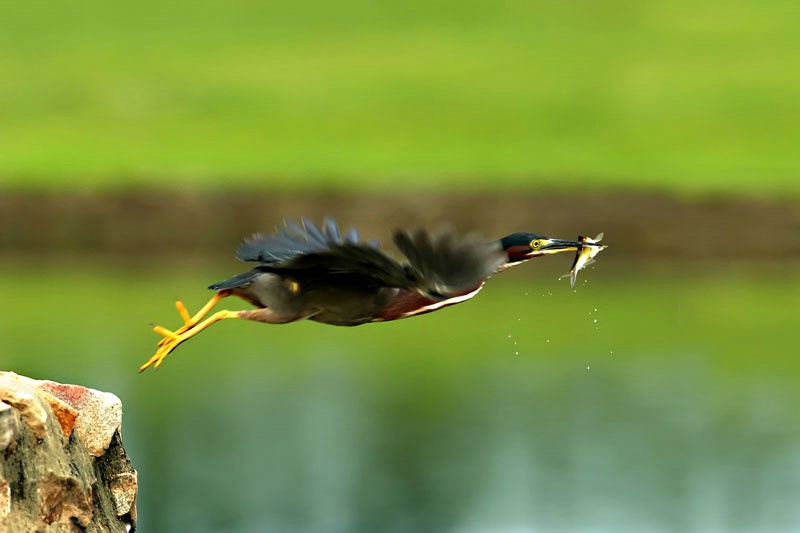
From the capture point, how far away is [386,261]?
4.78m

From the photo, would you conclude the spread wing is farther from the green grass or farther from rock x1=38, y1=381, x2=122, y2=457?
the green grass

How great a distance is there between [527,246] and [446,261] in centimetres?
44

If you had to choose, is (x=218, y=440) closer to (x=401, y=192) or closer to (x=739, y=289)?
(x=739, y=289)

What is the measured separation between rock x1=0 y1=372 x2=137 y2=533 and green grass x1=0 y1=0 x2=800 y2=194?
55.4 ft

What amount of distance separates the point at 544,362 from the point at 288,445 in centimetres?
414

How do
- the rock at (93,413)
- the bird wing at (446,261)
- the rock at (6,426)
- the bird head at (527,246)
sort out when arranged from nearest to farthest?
1. the rock at (6,426)
2. the bird wing at (446,261)
3. the bird head at (527,246)
4. the rock at (93,413)

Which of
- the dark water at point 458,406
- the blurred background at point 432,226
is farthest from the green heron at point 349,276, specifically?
the dark water at point 458,406

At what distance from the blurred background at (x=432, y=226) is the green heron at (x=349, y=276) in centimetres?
387

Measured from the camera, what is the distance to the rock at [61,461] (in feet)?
14.8

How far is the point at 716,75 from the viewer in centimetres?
2958

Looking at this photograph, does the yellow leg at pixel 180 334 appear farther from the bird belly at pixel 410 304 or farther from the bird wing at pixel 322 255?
the bird belly at pixel 410 304

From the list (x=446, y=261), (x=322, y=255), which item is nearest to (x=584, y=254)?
(x=446, y=261)

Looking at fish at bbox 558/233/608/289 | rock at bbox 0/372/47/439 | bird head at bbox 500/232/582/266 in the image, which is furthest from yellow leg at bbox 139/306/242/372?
fish at bbox 558/233/608/289

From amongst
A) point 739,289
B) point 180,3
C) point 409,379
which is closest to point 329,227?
point 409,379
